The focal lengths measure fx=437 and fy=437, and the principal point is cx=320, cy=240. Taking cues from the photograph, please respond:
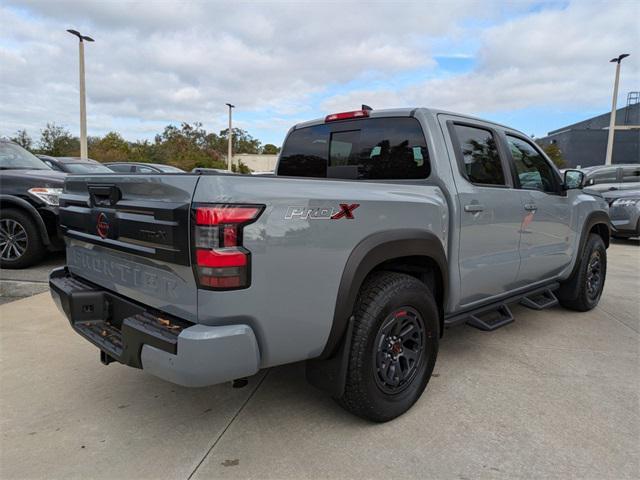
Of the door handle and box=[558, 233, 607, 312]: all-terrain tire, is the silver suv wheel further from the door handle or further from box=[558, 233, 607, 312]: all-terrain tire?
box=[558, 233, 607, 312]: all-terrain tire

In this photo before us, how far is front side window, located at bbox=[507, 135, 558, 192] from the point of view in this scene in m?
3.70

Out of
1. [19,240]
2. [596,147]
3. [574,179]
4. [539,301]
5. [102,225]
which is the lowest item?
[539,301]

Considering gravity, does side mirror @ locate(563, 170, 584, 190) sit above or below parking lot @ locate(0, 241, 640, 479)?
above

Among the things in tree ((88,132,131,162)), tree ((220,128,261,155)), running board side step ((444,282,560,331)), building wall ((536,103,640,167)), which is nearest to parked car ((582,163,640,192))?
running board side step ((444,282,560,331))

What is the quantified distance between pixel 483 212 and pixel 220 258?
2061mm

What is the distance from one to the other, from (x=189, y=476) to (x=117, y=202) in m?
1.40

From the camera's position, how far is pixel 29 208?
5.32m

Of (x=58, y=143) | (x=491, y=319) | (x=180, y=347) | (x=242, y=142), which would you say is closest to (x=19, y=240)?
(x=180, y=347)

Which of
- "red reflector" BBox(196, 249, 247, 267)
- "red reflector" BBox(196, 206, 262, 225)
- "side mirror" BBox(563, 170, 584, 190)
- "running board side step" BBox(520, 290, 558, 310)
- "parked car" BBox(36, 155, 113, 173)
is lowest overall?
"running board side step" BBox(520, 290, 558, 310)

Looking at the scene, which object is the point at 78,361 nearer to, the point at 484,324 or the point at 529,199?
the point at 484,324

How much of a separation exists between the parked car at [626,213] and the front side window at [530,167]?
6.78 m

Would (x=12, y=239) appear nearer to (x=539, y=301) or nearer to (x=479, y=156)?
(x=479, y=156)

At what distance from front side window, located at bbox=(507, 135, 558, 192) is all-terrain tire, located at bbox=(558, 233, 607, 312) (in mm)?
1051

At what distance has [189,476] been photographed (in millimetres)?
2094
